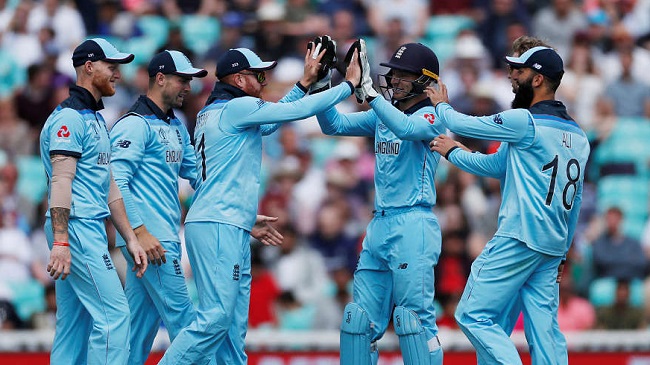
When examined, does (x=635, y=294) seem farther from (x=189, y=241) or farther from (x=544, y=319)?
(x=189, y=241)

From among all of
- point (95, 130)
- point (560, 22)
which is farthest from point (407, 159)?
point (560, 22)

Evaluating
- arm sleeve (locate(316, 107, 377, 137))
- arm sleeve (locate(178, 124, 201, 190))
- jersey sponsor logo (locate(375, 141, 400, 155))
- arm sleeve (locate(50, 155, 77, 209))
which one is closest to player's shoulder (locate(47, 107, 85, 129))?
arm sleeve (locate(50, 155, 77, 209))

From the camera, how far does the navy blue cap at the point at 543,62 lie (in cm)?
923

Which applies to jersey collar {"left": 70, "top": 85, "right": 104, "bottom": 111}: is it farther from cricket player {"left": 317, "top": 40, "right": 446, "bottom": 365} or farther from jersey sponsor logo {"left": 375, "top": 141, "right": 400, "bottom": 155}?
jersey sponsor logo {"left": 375, "top": 141, "right": 400, "bottom": 155}

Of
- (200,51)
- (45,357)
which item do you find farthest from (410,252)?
(200,51)

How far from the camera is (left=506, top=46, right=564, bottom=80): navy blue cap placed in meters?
9.23

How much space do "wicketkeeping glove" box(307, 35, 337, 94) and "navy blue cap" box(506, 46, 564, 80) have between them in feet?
4.35

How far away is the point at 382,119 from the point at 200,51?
711 cm

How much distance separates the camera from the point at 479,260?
9297mm

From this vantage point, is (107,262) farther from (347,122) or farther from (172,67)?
(347,122)

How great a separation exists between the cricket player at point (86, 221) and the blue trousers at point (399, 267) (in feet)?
5.39

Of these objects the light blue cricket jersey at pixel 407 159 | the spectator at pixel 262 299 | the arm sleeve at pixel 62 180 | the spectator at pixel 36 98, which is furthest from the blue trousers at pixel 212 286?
the spectator at pixel 36 98

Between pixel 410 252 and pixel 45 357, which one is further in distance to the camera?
pixel 45 357

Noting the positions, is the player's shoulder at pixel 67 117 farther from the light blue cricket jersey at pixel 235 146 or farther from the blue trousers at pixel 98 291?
the light blue cricket jersey at pixel 235 146
